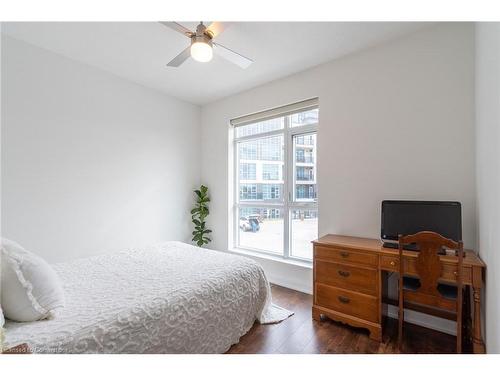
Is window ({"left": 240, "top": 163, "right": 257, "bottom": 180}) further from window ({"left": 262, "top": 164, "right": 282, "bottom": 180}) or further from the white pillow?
the white pillow

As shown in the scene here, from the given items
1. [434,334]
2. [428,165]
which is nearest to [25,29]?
[428,165]

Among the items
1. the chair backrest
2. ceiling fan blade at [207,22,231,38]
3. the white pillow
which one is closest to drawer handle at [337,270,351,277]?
the chair backrest

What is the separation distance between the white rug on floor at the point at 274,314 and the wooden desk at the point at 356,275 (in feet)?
0.94

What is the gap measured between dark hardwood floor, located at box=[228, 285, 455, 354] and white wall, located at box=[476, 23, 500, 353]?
1.73 ft

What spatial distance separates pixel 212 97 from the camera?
142 inches

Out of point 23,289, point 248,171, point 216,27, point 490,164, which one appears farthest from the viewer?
point 248,171

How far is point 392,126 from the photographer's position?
2211 millimetres

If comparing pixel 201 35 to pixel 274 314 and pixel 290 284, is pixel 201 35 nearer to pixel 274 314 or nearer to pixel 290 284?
pixel 274 314

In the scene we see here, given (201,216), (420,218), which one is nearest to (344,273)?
(420,218)

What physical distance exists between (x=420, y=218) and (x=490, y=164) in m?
0.74

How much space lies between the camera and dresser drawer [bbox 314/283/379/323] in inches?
75.2

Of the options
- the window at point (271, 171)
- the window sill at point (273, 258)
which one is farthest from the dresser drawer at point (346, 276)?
the window at point (271, 171)

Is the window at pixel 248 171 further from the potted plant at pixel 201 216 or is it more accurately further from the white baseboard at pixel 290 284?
the white baseboard at pixel 290 284
